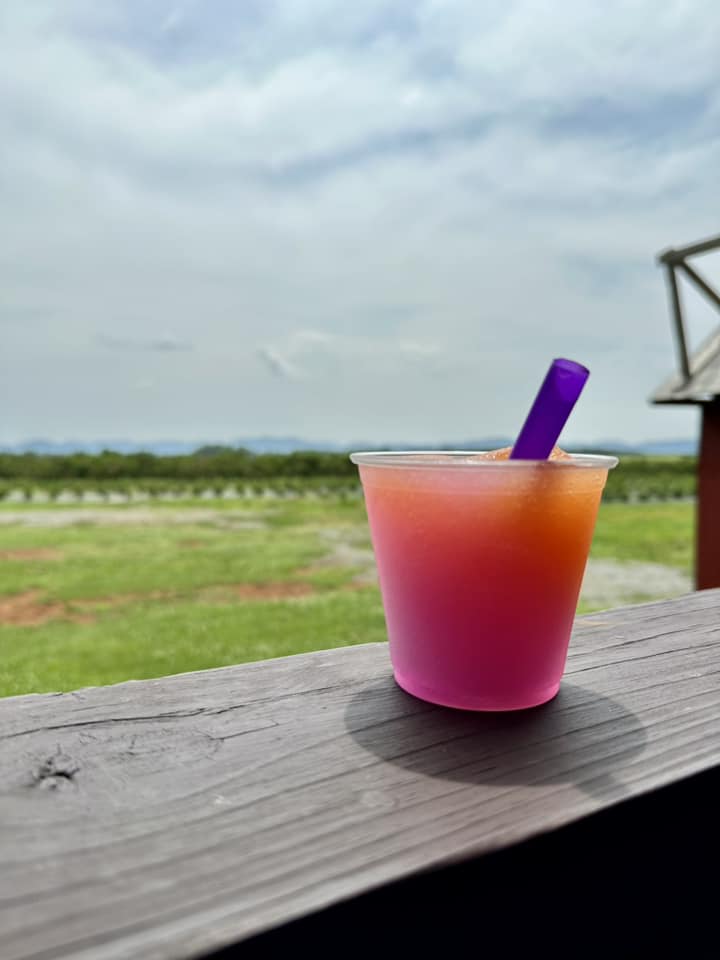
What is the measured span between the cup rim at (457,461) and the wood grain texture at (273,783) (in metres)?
0.24

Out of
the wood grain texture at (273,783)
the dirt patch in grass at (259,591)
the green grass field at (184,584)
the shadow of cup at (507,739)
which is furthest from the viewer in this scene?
the dirt patch in grass at (259,591)

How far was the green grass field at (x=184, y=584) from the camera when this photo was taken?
175 inches

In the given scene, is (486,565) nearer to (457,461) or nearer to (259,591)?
(457,461)

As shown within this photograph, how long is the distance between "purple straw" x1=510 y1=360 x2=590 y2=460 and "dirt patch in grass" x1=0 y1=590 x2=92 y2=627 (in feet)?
18.4

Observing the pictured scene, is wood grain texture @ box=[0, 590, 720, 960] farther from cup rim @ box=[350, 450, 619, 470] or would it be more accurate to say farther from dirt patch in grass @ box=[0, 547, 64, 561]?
dirt patch in grass @ box=[0, 547, 64, 561]

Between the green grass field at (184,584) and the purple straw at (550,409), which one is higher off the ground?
the purple straw at (550,409)

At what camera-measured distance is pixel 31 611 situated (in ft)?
19.8

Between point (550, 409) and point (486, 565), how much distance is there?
0.15 metres

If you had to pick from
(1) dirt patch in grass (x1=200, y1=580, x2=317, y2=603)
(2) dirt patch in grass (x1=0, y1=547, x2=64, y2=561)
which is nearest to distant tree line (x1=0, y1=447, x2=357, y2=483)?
(2) dirt patch in grass (x1=0, y1=547, x2=64, y2=561)

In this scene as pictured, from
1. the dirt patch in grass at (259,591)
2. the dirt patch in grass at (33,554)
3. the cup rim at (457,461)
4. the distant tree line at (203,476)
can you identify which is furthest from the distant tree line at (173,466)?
the cup rim at (457,461)

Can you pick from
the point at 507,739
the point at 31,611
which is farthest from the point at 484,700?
the point at 31,611

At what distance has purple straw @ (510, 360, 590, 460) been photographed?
2.04ft

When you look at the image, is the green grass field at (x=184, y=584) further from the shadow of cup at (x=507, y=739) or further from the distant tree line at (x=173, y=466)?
the distant tree line at (x=173, y=466)

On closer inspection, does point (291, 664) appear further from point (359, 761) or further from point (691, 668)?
point (691, 668)
